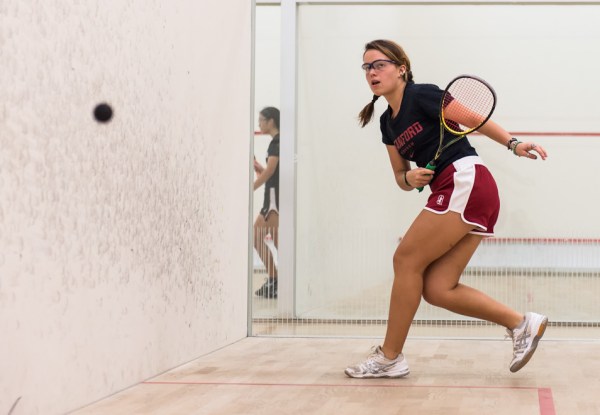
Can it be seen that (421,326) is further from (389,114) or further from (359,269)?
(389,114)

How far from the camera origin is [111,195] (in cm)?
241

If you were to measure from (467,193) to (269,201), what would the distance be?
1381 mm

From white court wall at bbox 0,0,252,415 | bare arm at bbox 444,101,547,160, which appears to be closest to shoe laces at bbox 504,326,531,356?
bare arm at bbox 444,101,547,160

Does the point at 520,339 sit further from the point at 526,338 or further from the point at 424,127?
the point at 424,127

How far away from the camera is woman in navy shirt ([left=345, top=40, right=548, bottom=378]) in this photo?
2648 millimetres

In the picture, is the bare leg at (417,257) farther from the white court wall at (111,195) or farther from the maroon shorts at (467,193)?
the white court wall at (111,195)

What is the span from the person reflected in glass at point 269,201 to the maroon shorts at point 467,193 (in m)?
1.31

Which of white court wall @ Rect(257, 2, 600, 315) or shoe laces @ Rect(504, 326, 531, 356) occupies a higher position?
white court wall @ Rect(257, 2, 600, 315)

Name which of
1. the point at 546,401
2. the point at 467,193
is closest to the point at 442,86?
the point at 467,193

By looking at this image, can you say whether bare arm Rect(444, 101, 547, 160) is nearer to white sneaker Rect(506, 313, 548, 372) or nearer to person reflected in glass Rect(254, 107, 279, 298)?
white sneaker Rect(506, 313, 548, 372)

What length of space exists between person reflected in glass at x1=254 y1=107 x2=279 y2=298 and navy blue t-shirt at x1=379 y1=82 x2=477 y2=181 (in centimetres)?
124

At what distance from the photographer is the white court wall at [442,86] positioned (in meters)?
3.80

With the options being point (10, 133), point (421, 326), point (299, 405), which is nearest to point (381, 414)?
point (299, 405)

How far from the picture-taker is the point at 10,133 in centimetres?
191
